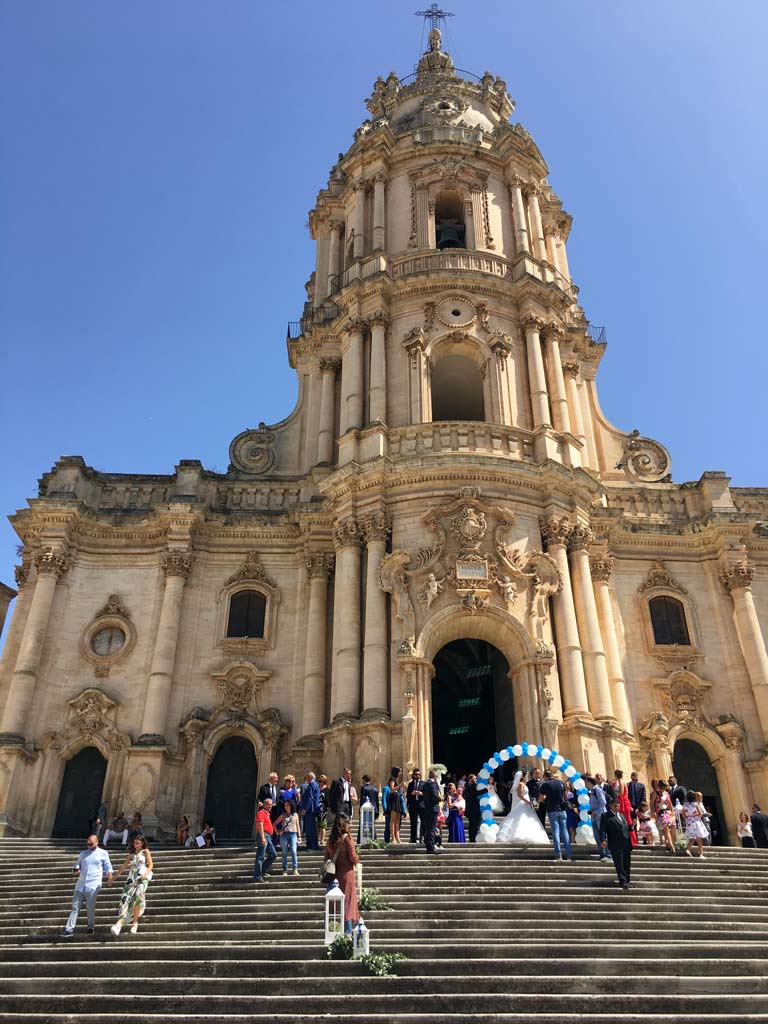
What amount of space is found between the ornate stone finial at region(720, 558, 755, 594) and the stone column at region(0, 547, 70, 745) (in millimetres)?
21824

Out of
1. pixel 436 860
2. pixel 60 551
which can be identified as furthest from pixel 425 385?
pixel 436 860

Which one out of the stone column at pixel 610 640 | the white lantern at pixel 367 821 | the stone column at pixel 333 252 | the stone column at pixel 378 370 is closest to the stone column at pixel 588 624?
the stone column at pixel 610 640

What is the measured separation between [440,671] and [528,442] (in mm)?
9603

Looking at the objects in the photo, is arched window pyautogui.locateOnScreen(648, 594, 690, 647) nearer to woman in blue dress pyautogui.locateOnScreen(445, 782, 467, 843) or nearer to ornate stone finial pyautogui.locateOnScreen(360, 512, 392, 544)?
ornate stone finial pyautogui.locateOnScreen(360, 512, 392, 544)

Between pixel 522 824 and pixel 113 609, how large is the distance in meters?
15.9

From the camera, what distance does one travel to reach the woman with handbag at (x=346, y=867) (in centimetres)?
1184

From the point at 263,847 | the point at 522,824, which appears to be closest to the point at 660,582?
the point at 522,824

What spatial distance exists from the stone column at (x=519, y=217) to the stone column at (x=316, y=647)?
1439 cm

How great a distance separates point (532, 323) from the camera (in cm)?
3162

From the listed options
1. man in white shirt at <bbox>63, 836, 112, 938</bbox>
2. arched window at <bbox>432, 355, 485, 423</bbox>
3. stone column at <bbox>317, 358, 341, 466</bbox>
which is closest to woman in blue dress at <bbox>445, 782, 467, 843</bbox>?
man in white shirt at <bbox>63, 836, 112, 938</bbox>

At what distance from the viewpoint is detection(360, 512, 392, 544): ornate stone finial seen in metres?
26.7

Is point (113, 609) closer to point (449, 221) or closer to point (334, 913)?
point (334, 913)

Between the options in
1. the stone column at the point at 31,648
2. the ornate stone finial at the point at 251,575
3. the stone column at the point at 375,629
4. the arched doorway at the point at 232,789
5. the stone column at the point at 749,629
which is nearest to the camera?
the stone column at the point at 375,629

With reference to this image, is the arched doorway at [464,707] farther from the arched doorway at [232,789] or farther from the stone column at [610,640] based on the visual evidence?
the arched doorway at [232,789]
